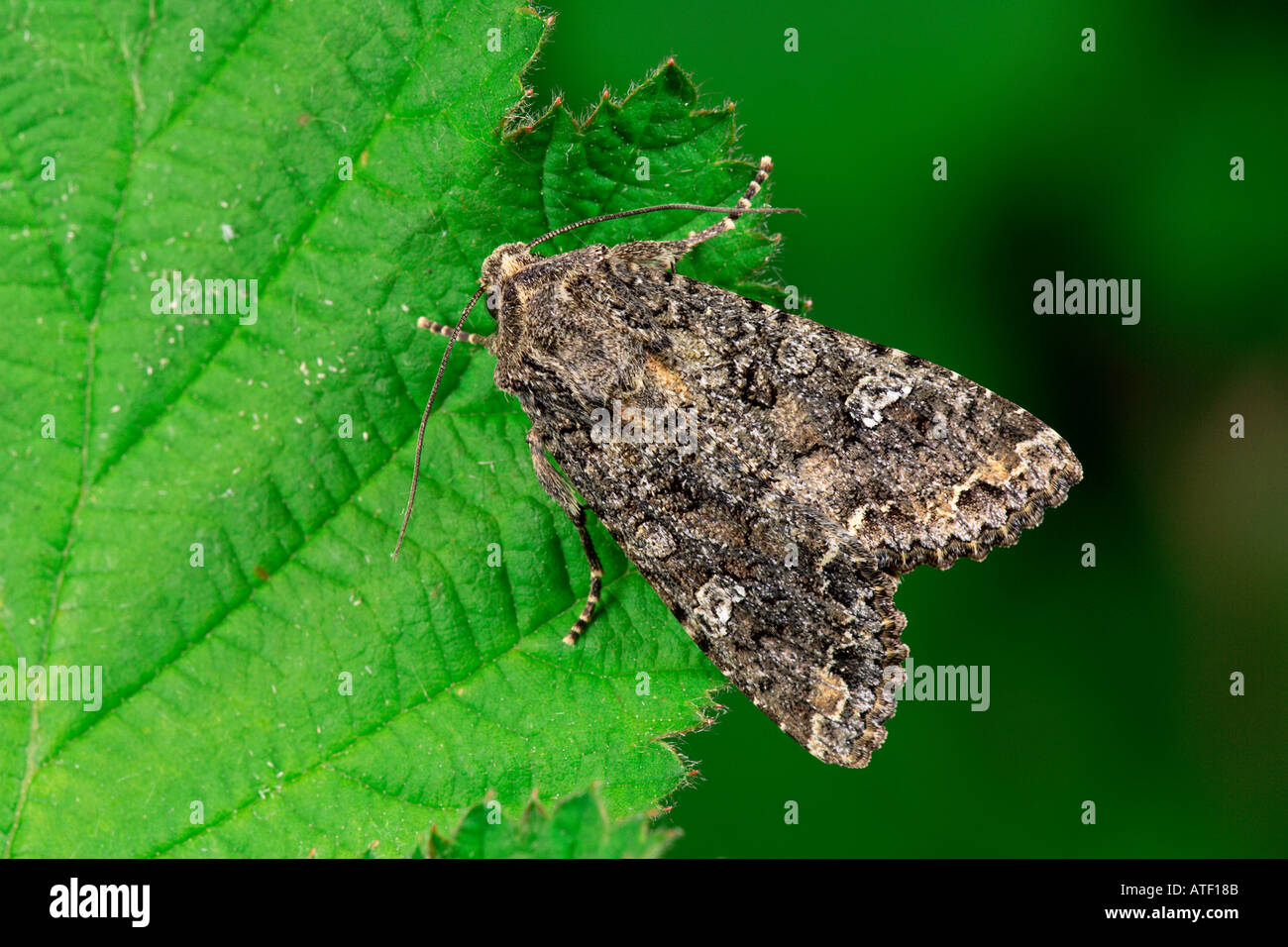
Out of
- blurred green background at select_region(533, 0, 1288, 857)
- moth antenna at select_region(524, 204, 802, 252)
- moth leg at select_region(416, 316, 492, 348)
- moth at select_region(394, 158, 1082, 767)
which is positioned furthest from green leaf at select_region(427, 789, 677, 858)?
moth antenna at select_region(524, 204, 802, 252)

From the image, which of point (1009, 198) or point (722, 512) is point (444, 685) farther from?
point (1009, 198)

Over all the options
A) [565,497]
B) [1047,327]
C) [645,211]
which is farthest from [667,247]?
[1047,327]

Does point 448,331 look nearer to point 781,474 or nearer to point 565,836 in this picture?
point 781,474

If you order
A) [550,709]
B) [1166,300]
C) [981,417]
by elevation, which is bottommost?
[550,709]

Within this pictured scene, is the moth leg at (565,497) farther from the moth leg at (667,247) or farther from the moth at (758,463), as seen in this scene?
the moth leg at (667,247)

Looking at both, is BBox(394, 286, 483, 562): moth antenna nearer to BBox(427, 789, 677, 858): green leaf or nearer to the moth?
the moth

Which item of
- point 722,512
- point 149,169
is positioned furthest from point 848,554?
point 149,169

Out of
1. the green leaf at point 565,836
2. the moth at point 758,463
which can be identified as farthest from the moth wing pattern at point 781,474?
the green leaf at point 565,836
